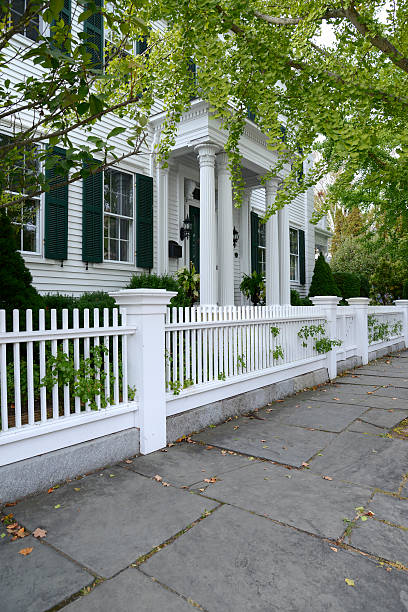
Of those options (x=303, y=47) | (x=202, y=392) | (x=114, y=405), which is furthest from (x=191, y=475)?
(x=303, y=47)

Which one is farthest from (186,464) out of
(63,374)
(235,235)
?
(235,235)

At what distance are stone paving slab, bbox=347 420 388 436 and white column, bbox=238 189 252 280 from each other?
6.57 m

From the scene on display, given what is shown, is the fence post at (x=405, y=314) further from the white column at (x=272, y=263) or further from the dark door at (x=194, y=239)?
the dark door at (x=194, y=239)

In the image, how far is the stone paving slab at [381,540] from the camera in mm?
1914

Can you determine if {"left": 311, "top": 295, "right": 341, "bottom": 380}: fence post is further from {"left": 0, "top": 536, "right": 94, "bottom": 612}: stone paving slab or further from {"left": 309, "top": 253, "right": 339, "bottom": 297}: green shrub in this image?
{"left": 309, "top": 253, "right": 339, "bottom": 297}: green shrub

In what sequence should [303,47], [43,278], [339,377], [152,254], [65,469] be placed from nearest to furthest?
1. [65,469]
2. [303,47]
3. [43,278]
4. [339,377]
5. [152,254]

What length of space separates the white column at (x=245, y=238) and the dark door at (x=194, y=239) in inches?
58.4

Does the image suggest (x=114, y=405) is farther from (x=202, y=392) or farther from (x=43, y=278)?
(x=43, y=278)

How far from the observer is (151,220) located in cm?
794

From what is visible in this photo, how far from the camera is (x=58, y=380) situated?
2.82 meters

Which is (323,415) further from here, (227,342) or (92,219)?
(92,219)

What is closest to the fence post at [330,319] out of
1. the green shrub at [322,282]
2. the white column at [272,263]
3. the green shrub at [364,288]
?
the white column at [272,263]

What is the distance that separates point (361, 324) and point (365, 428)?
4352mm

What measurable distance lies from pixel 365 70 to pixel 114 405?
471cm
